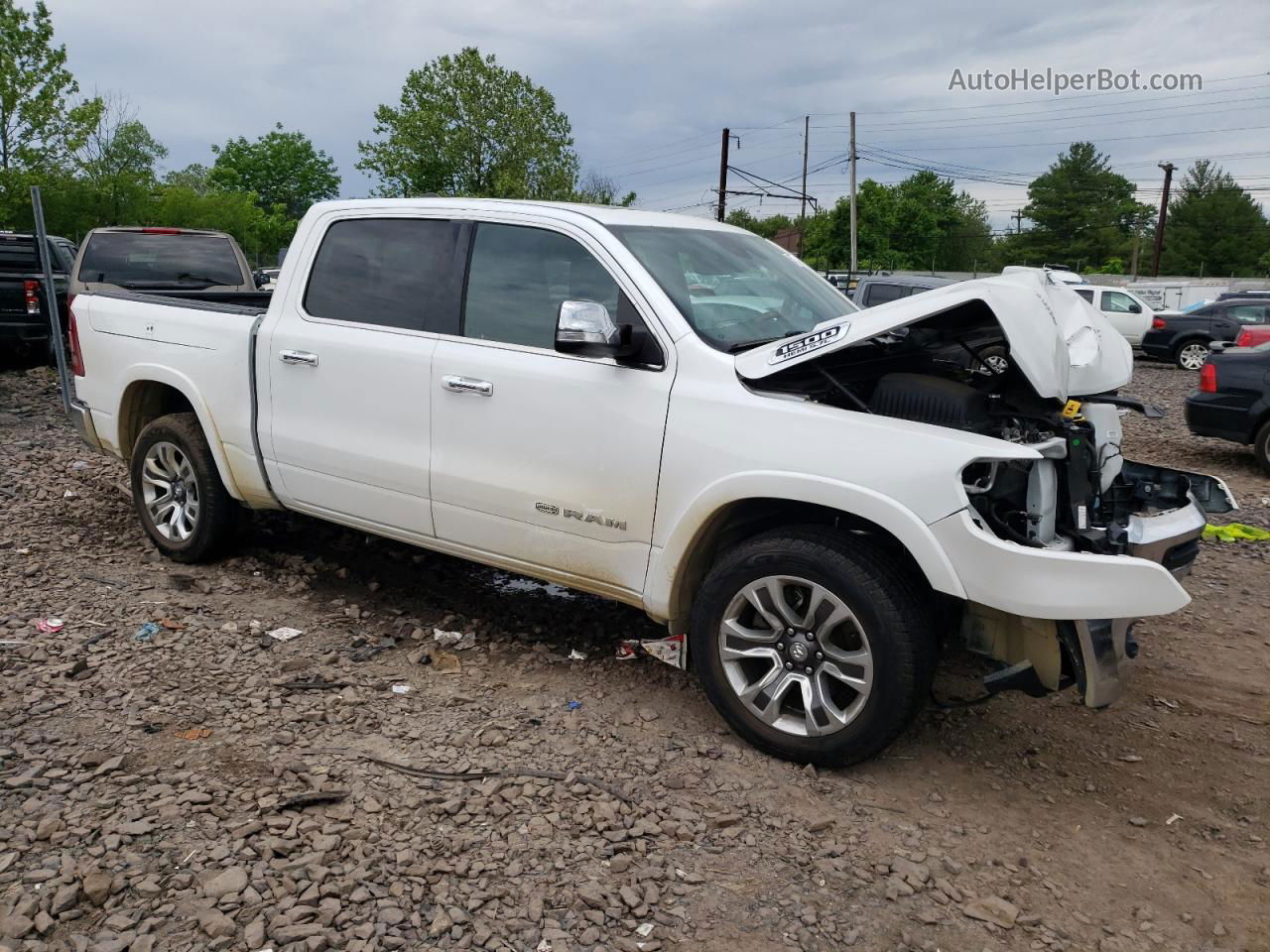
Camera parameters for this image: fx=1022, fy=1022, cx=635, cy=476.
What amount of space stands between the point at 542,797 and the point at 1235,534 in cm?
551

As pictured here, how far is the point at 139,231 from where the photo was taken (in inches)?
420

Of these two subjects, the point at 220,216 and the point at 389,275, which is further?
the point at 220,216

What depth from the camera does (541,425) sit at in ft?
13.2

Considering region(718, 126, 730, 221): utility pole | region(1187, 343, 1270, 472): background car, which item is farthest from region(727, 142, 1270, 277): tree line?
region(1187, 343, 1270, 472): background car

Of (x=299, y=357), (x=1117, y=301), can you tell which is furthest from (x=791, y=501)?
(x=1117, y=301)

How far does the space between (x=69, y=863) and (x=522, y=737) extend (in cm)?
151

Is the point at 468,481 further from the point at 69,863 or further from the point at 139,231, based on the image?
the point at 139,231

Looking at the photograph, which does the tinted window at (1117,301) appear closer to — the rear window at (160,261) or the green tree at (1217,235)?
the rear window at (160,261)

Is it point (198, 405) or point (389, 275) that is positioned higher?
point (389, 275)

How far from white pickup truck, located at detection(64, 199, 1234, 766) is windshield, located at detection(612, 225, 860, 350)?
0.06ft

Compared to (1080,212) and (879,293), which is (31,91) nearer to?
(879,293)

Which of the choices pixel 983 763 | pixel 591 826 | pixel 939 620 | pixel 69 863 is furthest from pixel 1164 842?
pixel 69 863

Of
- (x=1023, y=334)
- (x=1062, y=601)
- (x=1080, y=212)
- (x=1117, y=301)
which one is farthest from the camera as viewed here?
(x=1080, y=212)

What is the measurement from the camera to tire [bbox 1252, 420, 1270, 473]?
897 cm
